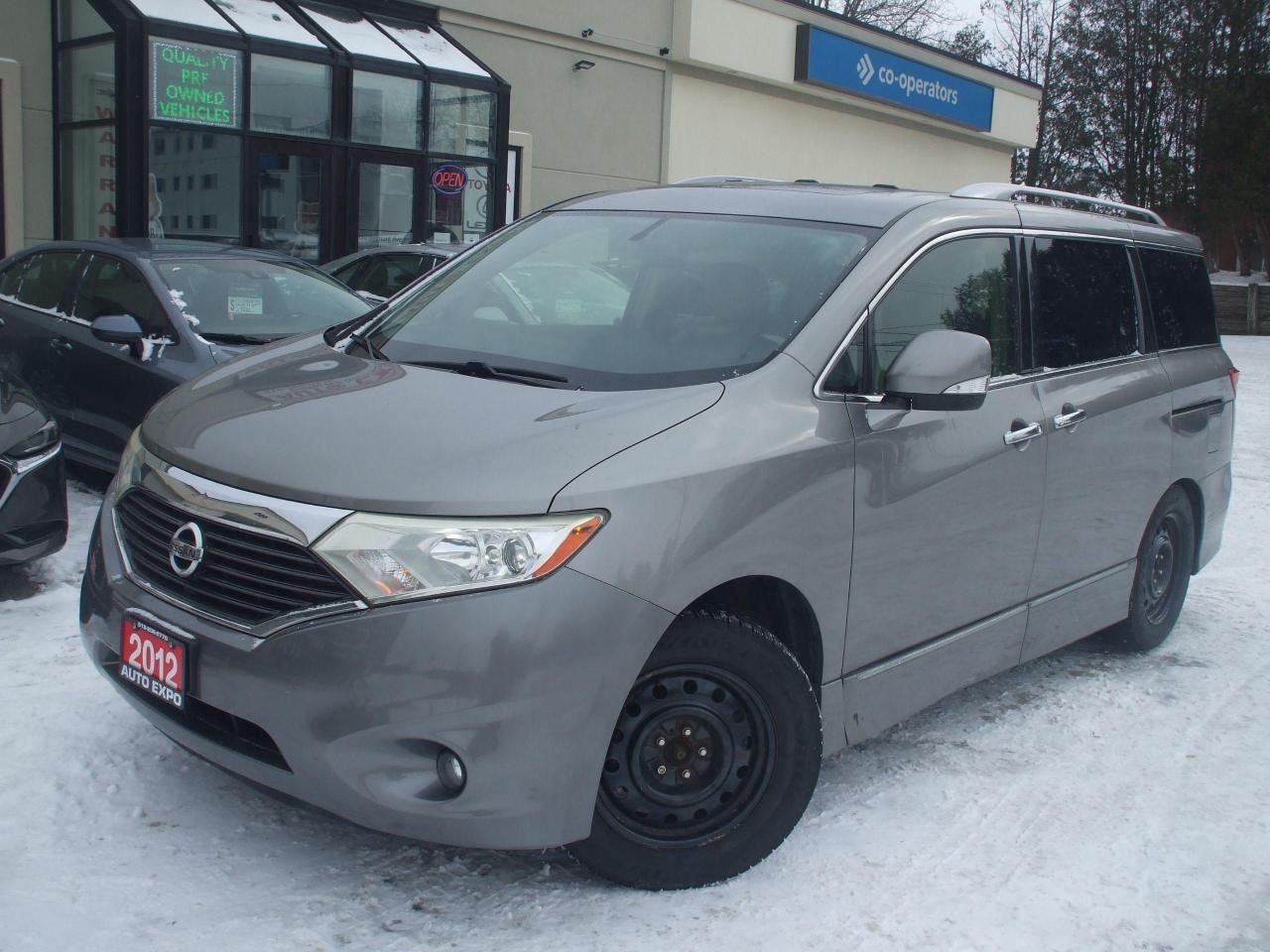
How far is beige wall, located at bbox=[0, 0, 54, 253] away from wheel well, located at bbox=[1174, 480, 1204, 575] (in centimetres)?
1269

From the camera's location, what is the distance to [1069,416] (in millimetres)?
4371

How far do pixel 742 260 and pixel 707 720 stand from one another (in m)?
1.43

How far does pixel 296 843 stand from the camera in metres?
3.35

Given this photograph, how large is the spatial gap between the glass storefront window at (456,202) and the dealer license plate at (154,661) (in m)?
13.6

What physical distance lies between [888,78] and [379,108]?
12820 mm

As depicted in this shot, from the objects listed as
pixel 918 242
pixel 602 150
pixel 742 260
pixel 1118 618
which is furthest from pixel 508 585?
pixel 602 150

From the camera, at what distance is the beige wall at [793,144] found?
21.2 meters

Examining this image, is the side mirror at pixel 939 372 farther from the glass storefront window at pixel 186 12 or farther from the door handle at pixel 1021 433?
the glass storefront window at pixel 186 12

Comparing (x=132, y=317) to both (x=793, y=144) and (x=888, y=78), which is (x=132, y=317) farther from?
(x=888, y=78)

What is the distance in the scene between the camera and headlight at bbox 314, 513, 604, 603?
275 cm

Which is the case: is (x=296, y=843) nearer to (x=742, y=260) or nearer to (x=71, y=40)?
(x=742, y=260)

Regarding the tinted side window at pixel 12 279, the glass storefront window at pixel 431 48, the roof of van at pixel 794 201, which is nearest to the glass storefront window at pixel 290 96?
the glass storefront window at pixel 431 48

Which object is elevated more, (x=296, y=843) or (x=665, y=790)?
(x=665, y=790)

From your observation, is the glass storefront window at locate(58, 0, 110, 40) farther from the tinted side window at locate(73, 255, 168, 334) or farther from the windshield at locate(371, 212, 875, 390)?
the windshield at locate(371, 212, 875, 390)
